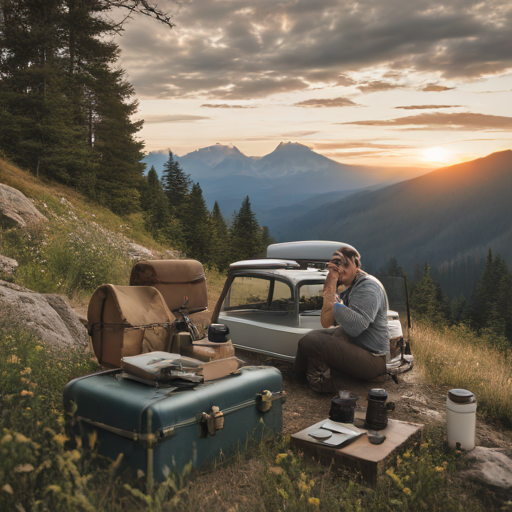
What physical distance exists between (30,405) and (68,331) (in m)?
3.07

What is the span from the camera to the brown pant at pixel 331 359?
203 inches

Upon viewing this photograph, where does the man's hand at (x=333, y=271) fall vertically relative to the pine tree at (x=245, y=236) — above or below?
above

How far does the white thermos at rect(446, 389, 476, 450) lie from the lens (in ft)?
Answer: 13.7

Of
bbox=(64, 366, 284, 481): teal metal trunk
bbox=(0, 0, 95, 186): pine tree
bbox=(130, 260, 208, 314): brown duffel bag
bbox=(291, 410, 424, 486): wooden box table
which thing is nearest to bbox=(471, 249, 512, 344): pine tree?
bbox=(0, 0, 95, 186): pine tree

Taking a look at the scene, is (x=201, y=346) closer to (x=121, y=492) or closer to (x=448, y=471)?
(x=121, y=492)

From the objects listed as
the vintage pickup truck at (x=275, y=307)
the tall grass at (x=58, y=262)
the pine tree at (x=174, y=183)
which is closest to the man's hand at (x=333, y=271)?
the vintage pickup truck at (x=275, y=307)

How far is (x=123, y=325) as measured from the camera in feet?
16.3

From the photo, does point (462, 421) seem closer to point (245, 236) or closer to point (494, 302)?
point (245, 236)

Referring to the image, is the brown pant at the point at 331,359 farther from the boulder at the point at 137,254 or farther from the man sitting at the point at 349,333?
the boulder at the point at 137,254

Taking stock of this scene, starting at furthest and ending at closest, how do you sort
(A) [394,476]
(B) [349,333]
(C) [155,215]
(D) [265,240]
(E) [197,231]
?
(D) [265,240], (E) [197,231], (C) [155,215], (B) [349,333], (A) [394,476]

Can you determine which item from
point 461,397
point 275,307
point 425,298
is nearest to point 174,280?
point 275,307

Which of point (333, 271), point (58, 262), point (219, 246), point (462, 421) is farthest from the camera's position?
point (219, 246)

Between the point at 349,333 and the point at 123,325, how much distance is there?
2540mm

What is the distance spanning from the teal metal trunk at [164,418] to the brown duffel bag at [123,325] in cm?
116
